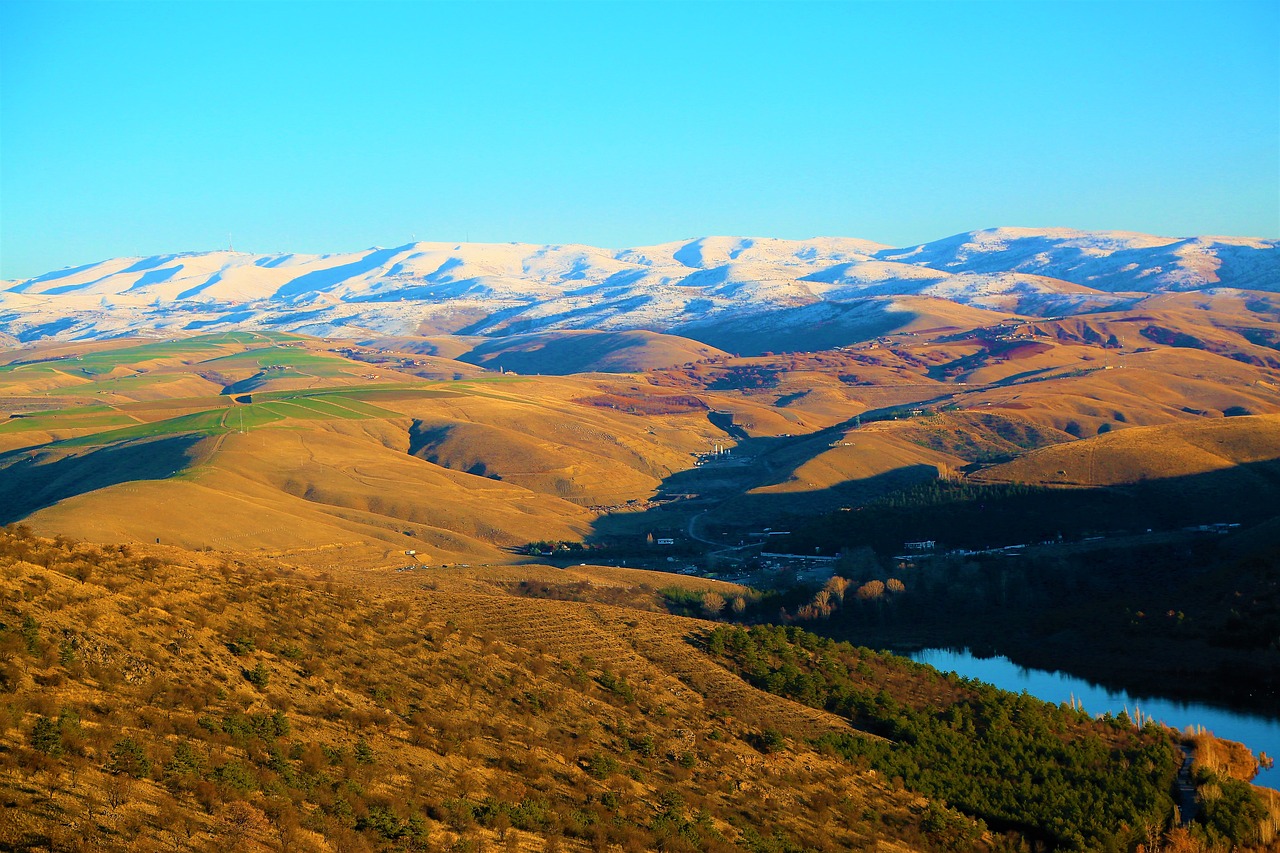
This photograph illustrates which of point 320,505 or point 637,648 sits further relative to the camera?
point 320,505

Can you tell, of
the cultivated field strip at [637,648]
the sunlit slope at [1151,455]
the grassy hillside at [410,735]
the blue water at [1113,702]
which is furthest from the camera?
the sunlit slope at [1151,455]

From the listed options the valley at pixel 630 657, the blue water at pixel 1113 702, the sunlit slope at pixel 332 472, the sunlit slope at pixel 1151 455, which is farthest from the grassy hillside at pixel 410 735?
the sunlit slope at pixel 1151 455

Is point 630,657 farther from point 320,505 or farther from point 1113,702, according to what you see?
point 320,505

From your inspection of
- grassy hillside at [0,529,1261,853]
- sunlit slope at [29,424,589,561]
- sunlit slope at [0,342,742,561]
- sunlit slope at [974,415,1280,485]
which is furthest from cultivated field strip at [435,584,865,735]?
sunlit slope at [974,415,1280,485]

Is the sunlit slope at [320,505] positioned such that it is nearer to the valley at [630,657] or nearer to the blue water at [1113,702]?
the valley at [630,657]

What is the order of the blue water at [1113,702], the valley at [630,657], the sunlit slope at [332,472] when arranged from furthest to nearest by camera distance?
the sunlit slope at [332,472], the blue water at [1113,702], the valley at [630,657]

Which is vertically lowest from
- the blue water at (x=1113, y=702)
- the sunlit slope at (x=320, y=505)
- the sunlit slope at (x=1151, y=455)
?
the blue water at (x=1113, y=702)

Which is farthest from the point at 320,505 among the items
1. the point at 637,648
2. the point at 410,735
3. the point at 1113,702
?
the point at 410,735

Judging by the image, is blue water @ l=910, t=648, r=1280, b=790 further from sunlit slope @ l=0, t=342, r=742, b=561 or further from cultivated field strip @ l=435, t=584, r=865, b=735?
sunlit slope @ l=0, t=342, r=742, b=561
